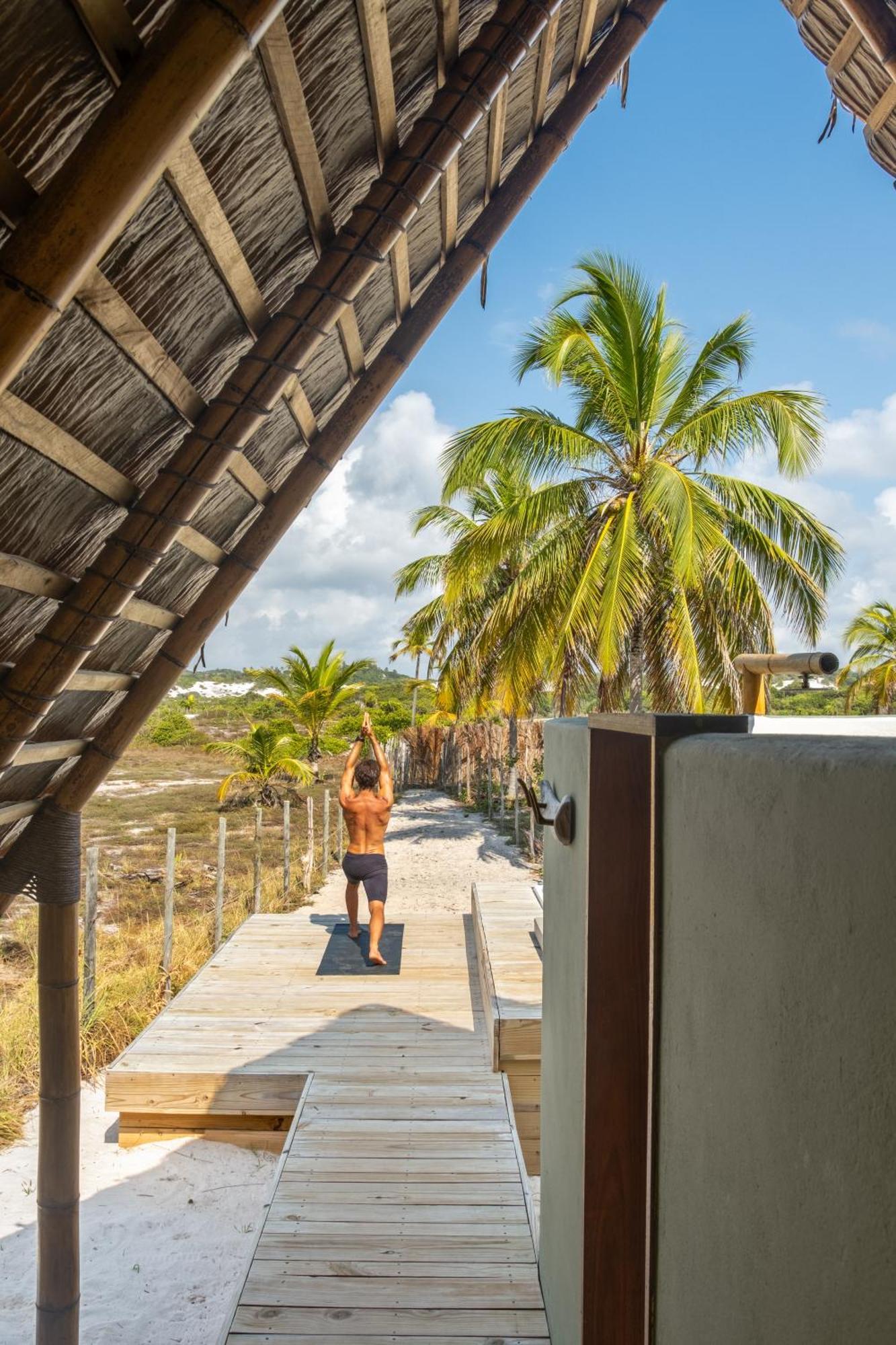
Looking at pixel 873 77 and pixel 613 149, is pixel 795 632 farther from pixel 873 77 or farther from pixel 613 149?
pixel 613 149

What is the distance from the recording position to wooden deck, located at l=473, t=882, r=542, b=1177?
4.59 metres

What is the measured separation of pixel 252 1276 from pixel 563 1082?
151cm

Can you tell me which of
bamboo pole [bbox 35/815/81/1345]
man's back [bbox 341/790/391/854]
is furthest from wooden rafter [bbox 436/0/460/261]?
man's back [bbox 341/790/391/854]

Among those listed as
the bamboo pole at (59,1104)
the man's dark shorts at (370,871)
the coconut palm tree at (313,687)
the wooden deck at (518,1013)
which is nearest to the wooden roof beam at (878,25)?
the bamboo pole at (59,1104)

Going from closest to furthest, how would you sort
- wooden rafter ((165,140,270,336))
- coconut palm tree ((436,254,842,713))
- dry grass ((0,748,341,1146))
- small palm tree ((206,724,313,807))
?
wooden rafter ((165,140,270,336)) < dry grass ((0,748,341,1146)) < coconut palm tree ((436,254,842,713)) < small palm tree ((206,724,313,807))

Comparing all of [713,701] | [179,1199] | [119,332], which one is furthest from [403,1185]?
[713,701]

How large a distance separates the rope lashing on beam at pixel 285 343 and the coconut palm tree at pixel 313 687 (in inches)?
669

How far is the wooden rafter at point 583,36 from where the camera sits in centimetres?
280

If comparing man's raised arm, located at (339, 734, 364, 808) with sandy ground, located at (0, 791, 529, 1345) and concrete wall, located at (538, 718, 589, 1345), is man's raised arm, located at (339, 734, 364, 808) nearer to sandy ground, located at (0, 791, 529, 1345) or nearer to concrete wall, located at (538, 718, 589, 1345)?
sandy ground, located at (0, 791, 529, 1345)

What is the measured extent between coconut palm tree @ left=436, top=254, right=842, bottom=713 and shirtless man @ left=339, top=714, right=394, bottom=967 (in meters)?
3.23

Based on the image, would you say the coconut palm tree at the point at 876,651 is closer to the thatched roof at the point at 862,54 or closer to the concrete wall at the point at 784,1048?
the thatched roof at the point at 862,54

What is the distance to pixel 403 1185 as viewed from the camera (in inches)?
141

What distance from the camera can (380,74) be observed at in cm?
208

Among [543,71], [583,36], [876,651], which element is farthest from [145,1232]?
[876,651]
